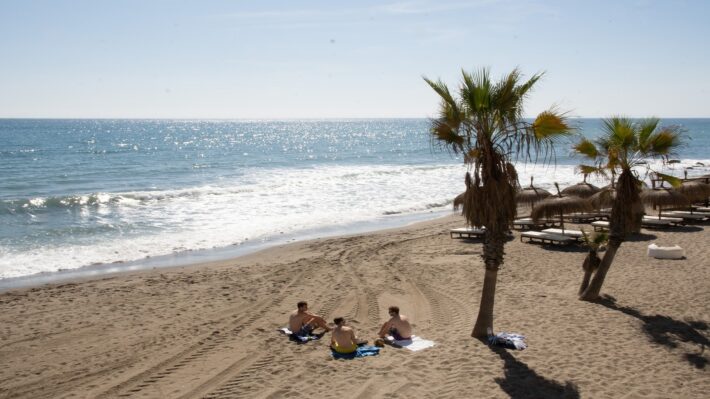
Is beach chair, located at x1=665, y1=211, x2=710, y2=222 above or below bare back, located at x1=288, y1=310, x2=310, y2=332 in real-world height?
above

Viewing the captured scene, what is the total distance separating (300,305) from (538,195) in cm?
1315

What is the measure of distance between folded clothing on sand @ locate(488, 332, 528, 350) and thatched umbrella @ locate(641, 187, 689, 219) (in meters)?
13.0

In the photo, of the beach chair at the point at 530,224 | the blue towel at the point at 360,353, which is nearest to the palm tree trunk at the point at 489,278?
the blue towel at the point at 360,353

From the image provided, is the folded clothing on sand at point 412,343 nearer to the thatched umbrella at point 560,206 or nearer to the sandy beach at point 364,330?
the sandy beach at point 364,330

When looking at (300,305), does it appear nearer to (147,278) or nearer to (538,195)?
(147,278)

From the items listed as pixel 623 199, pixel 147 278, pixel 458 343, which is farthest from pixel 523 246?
pixel 147 278

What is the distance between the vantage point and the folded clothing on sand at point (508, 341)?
8.92m

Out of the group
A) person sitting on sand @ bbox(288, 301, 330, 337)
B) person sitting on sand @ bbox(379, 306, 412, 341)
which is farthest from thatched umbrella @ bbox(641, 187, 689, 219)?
person sitting on sand @ bbox(288, 301, 330, 337)

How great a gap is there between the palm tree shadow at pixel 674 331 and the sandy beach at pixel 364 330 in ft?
0.11

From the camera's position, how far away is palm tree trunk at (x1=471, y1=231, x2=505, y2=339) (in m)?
8.73

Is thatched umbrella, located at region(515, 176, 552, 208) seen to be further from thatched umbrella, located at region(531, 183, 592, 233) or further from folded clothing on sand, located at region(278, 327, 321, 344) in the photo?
folded clothing on sand, located at region(278, 327, 321, 344)

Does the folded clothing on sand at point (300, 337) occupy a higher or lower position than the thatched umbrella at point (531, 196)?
lower

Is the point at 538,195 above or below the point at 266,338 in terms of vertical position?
above

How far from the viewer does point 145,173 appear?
45.6 meters
